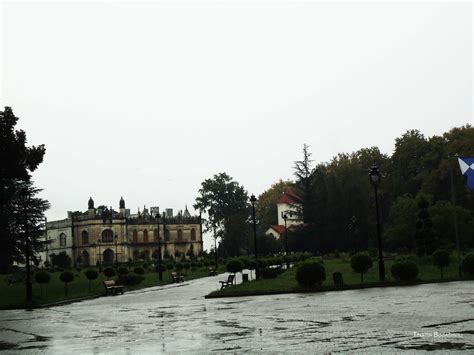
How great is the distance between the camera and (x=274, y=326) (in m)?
13.6

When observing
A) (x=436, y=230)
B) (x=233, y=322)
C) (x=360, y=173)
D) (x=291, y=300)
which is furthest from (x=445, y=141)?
(x=233, y=322)

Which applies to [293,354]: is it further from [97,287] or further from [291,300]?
[97,287]

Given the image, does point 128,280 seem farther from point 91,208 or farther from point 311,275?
point 91,208

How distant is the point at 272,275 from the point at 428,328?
2277cm

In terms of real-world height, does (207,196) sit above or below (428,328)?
above

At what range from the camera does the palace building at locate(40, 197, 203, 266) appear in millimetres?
115312

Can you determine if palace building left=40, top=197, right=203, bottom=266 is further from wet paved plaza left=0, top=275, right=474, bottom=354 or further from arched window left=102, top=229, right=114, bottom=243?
wet paved plaza left=0, top=275, right=474, bottom=354

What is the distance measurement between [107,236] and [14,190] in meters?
69.5

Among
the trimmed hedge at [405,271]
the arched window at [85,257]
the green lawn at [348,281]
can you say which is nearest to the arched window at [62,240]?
the arched window at [85,257]

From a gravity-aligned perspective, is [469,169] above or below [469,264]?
above

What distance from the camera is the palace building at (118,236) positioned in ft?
378

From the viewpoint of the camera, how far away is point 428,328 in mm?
11602

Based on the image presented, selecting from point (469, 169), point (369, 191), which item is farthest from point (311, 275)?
point (369, 191)

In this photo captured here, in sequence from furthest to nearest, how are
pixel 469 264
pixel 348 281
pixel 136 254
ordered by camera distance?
pixel 136 254 → pixel 348 281 → pixel 469 264
